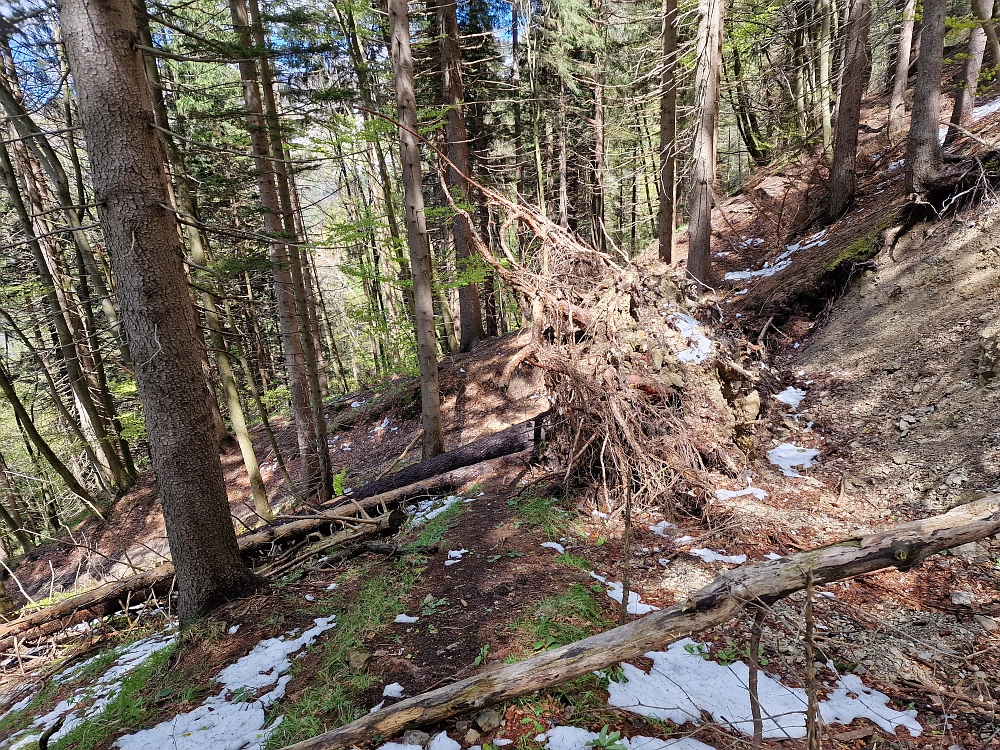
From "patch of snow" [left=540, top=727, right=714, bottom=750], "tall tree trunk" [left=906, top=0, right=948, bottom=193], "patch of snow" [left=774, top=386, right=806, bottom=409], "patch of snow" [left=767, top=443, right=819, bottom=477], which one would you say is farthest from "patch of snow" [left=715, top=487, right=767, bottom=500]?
"tall tree trunk" [left=906, top=0, right=948, bottom=193]

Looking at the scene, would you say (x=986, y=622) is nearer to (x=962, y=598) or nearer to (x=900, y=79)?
(x=962, y=598)

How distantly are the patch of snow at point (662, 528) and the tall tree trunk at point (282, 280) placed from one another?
19.1ft

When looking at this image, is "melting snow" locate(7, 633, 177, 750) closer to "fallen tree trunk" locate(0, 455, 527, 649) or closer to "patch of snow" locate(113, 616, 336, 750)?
"patch of snow" locate(113, 616, 336, 750)

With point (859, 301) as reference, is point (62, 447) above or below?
below

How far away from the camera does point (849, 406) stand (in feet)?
19.3

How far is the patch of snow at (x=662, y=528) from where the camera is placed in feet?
15.6

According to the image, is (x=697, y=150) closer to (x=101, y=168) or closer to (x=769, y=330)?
(x=769, y=330)

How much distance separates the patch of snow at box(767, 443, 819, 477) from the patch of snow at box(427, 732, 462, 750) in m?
4.44

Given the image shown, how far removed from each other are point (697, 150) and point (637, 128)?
35.1ft

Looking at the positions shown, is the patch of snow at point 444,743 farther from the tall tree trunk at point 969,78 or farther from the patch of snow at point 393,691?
the tall tree trunk at point 969,78

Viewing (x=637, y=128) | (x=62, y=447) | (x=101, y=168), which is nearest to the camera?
(x=101, y=168)

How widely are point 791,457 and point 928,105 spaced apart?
A: 5609 millimetres

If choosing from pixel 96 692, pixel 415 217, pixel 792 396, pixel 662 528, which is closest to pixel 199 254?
pixel 415 217

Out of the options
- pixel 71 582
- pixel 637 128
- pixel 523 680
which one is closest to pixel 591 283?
pixel 523 680
